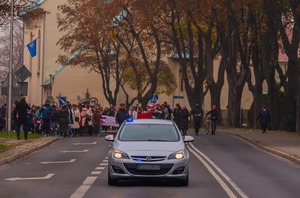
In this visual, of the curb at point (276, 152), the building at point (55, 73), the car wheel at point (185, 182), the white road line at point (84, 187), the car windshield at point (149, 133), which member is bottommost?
the white road line at point (84, 187)

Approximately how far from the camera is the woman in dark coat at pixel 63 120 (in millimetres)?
42331

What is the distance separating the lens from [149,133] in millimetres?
18938

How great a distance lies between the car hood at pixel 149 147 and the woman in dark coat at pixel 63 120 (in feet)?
79.8

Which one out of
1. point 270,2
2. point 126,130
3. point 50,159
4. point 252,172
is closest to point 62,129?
point 270,2

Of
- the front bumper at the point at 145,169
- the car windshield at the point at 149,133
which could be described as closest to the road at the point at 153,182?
the front bumper at the point at 145,169

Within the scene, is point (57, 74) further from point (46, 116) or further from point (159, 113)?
point (46, 116)

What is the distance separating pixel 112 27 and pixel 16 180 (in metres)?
41.0

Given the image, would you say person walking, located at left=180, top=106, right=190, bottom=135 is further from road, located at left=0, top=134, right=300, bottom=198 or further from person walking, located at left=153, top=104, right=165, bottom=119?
road, located at left=0, top=134, right=300, bottom=198

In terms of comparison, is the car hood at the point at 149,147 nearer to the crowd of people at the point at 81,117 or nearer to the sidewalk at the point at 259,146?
the sidewalk at the point at 259,146

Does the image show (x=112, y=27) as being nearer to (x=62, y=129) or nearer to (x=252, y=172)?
(x=62, y=129)

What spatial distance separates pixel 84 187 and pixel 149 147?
1.60 metres

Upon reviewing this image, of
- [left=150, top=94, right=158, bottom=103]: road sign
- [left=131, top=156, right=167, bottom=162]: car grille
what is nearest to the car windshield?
[left=131, top=156, right=167, bottom=162]: car grille

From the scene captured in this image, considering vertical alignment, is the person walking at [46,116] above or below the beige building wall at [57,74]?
below

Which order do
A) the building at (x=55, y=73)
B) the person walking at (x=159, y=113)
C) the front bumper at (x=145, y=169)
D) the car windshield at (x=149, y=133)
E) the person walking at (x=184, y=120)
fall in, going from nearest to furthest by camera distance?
1. the front bumper at (x=145, y=169)
2. the car windshield at (x=149, y=133)
3. the person walking at (x=159, y=113)
4. the person walking at (x=184, y=120)
5. the building at (x=55, y=73)
